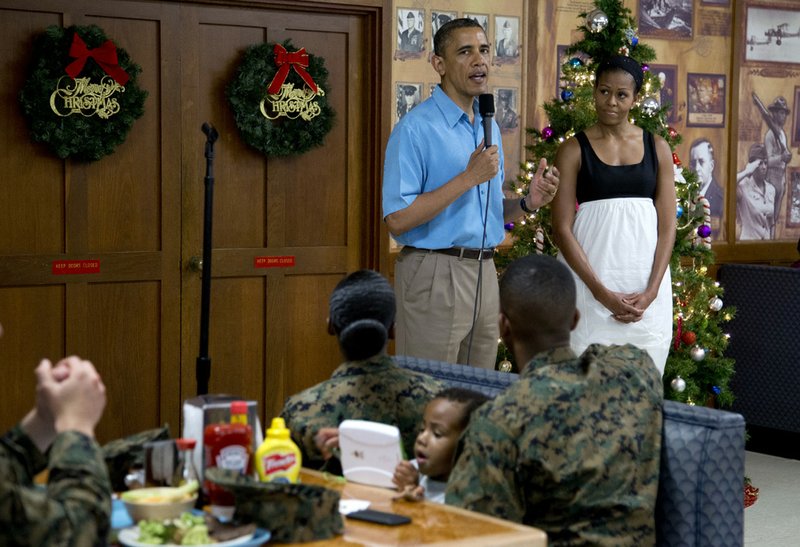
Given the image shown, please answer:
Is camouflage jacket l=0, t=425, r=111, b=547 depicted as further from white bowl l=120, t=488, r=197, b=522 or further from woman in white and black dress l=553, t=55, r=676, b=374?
woman in white and black dress l=553, t=55, r=676, b=374

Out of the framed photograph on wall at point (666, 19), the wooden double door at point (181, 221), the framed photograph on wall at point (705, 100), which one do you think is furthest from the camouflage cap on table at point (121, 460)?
the framed photograph on wall at point (705, 100)

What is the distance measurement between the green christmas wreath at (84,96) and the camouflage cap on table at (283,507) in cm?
337

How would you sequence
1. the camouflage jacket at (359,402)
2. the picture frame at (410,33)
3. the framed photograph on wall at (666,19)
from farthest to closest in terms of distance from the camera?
the framed photograph on wall at (666,19) < the picture frame at (410,33) < the camouflage jacket at (359,402)

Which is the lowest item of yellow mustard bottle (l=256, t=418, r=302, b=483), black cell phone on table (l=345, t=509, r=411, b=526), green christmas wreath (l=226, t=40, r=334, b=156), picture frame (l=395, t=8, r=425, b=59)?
black cell phone on table (l=345, t=509, r=411, b=526)

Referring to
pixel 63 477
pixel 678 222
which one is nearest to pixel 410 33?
pixel 678 222

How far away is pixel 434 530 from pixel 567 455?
39 centimetres

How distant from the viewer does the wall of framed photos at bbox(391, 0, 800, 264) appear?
6.20 meters

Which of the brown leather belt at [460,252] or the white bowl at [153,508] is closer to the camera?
the white bowl at [153,508]

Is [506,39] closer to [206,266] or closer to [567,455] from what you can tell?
[206,266]

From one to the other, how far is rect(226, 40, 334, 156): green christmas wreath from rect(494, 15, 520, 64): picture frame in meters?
0.96

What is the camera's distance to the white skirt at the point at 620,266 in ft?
15.1

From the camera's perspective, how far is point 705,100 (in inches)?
269

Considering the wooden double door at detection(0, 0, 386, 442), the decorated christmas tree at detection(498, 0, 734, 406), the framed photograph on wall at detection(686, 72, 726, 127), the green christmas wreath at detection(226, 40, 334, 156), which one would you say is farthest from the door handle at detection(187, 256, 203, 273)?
the framed photograph on wall at detection(686, 72, 726, 127)

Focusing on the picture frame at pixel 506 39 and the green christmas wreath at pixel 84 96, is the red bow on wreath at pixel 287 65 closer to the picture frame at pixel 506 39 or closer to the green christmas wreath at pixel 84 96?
the green christmas wreath at pixel 84 96
